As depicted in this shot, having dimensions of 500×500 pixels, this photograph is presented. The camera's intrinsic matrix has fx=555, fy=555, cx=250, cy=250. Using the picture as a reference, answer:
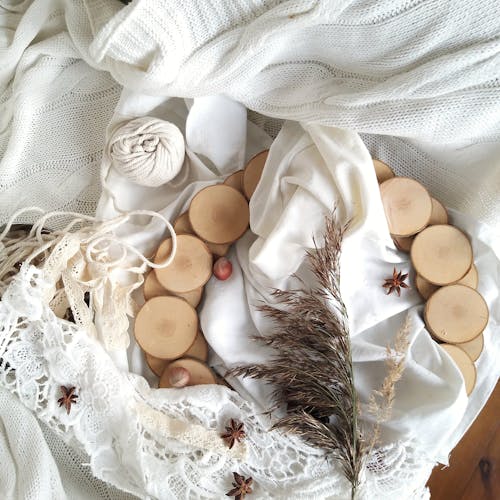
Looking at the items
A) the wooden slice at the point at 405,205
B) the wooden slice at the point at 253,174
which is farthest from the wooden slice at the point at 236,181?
the wooden slice at the point at 405,205

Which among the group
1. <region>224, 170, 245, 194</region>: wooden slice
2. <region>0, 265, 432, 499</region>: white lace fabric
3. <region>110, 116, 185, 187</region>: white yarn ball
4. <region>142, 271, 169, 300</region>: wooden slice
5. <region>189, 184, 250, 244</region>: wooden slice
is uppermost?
<region>110, 116, 185, 187</region>: white yarn ball

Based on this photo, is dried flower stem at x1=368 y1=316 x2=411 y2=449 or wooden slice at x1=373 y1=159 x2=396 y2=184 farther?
wooden slice at x1=373 y1=159 x2=396 y2=184

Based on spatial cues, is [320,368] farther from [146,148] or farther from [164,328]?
[146,148]

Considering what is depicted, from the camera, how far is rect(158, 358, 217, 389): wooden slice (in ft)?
2.88

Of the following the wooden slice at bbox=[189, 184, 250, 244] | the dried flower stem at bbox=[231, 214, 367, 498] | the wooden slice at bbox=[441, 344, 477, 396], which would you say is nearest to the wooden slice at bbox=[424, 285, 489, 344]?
the wooden slice at bbox=[441, 344, 477, 396]

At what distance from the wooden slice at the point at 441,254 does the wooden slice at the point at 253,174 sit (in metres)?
0.27

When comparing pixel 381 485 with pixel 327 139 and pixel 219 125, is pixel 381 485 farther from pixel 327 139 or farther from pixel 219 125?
pixel 219 125

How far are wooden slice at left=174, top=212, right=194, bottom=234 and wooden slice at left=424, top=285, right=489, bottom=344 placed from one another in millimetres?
405

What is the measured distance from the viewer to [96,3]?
847mm

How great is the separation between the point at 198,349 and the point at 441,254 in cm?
41

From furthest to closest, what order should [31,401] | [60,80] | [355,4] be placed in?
[60,80] → [31,401] → [355,4]

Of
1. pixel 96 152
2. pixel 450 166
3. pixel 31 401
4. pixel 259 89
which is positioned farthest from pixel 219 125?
pixel 31 401

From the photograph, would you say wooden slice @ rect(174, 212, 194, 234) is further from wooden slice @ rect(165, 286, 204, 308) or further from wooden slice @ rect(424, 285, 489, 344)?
wooden slice @ rect(424, 285, 489, 344)

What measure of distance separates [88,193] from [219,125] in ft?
0.85
